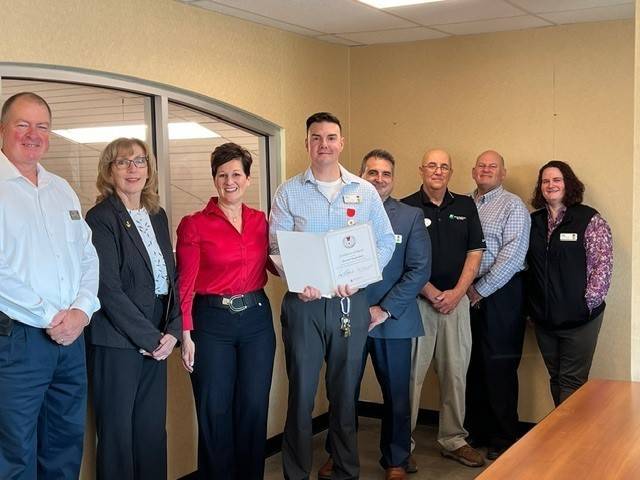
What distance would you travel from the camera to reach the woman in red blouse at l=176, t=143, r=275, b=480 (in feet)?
13.0

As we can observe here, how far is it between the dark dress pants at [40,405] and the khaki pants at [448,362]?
2.14 meters

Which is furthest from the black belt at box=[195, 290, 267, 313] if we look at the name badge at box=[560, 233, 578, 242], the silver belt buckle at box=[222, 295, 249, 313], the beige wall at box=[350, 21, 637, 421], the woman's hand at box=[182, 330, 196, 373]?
the beige wall at box=[350, 21, 637, 421]

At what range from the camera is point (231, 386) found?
13.4 feet

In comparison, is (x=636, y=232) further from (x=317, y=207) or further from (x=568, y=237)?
(x=568, y=237)

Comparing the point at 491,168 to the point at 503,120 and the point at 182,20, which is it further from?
the point at 182,20

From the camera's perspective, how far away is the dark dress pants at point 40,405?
312 centimetres

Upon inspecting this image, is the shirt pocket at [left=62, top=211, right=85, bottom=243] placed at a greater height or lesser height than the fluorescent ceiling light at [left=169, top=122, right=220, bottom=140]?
lesser

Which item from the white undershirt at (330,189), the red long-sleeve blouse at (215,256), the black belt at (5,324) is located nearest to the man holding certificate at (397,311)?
the white undershirt at (330,189)

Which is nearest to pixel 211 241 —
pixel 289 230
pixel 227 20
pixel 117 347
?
pixel 289 230

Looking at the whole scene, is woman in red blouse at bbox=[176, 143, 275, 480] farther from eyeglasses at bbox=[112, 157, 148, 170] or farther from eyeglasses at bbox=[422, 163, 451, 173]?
eyeglasses at bbox=[422, 163, 451, 173]

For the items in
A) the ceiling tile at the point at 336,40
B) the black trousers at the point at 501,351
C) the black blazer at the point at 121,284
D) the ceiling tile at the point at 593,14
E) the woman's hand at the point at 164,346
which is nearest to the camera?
the black blazer at the point at 121,284

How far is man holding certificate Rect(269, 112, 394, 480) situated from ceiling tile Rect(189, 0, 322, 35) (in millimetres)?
986

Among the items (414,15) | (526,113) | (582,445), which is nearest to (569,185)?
(526,113)

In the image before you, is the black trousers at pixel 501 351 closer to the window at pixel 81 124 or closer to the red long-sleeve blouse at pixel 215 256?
the red long-sleeve blouse at pixel 215 256
